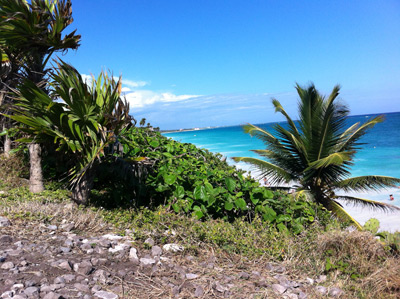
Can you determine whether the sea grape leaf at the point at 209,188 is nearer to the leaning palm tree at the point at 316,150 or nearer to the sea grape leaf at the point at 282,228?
the sea grape leaf at the point at 282,228

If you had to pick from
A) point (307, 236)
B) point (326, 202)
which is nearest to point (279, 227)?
point (307, 236)

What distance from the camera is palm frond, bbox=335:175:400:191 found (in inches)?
424

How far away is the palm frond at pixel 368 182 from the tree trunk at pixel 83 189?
9.20 metres

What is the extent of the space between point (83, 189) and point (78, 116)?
3.57 feet

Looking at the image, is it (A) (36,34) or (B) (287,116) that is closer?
(A) (36,34)

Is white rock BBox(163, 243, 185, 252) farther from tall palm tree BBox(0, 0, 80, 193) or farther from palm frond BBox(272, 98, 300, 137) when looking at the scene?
palm frond BBox(272, 98, 300, 137)

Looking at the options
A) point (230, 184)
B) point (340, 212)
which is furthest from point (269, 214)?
point (340, 212)

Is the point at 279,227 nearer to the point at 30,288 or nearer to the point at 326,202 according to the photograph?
the point at 30,288

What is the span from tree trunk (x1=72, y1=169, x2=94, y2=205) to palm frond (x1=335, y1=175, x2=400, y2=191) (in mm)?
9203

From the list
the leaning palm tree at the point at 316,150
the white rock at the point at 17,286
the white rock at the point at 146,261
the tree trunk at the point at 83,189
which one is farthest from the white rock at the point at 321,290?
the leaning palm tree at the point at 316,150

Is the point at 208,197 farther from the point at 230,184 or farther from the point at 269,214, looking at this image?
the point at 269,214

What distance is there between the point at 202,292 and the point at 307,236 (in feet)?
7.38

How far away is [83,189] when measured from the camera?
4.89 meters

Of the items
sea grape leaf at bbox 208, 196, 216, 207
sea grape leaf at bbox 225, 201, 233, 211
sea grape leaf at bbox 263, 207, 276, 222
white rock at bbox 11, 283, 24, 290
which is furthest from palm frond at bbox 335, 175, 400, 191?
white rock at bbox 11, 283, 24, 290
